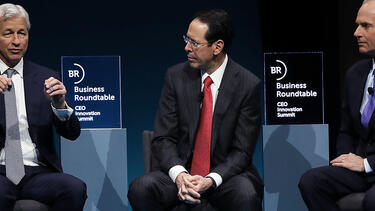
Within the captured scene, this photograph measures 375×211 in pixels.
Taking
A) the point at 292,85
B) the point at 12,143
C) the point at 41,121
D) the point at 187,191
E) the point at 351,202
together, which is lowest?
the point at 351,202

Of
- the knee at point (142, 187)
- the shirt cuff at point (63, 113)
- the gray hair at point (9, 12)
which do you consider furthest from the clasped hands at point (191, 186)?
the gray hair at point (9, 12)

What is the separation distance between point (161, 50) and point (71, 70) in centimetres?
189

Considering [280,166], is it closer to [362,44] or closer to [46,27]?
[362,44]

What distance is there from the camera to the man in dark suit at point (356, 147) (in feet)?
12.8

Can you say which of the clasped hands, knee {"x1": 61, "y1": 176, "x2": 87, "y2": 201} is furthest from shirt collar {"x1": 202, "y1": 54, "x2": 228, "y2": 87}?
knee {"x1": 61, "y1": 176, "x2": 87, "y2": 201}

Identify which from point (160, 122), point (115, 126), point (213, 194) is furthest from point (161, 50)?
point (213, 194)

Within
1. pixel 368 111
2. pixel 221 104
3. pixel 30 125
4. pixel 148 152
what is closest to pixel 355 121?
pixel 368 111

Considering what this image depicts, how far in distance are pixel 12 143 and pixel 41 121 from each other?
0.68 ft

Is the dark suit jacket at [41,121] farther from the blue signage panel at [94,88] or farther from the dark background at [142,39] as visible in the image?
the dark background at [142,39]

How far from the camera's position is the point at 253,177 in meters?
3.98

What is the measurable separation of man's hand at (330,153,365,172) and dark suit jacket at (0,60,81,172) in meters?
1.52

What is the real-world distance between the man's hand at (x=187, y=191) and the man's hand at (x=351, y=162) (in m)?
0.88

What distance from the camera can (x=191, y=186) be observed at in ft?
12.2

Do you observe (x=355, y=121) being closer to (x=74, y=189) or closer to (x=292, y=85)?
(x=292, y=85)
